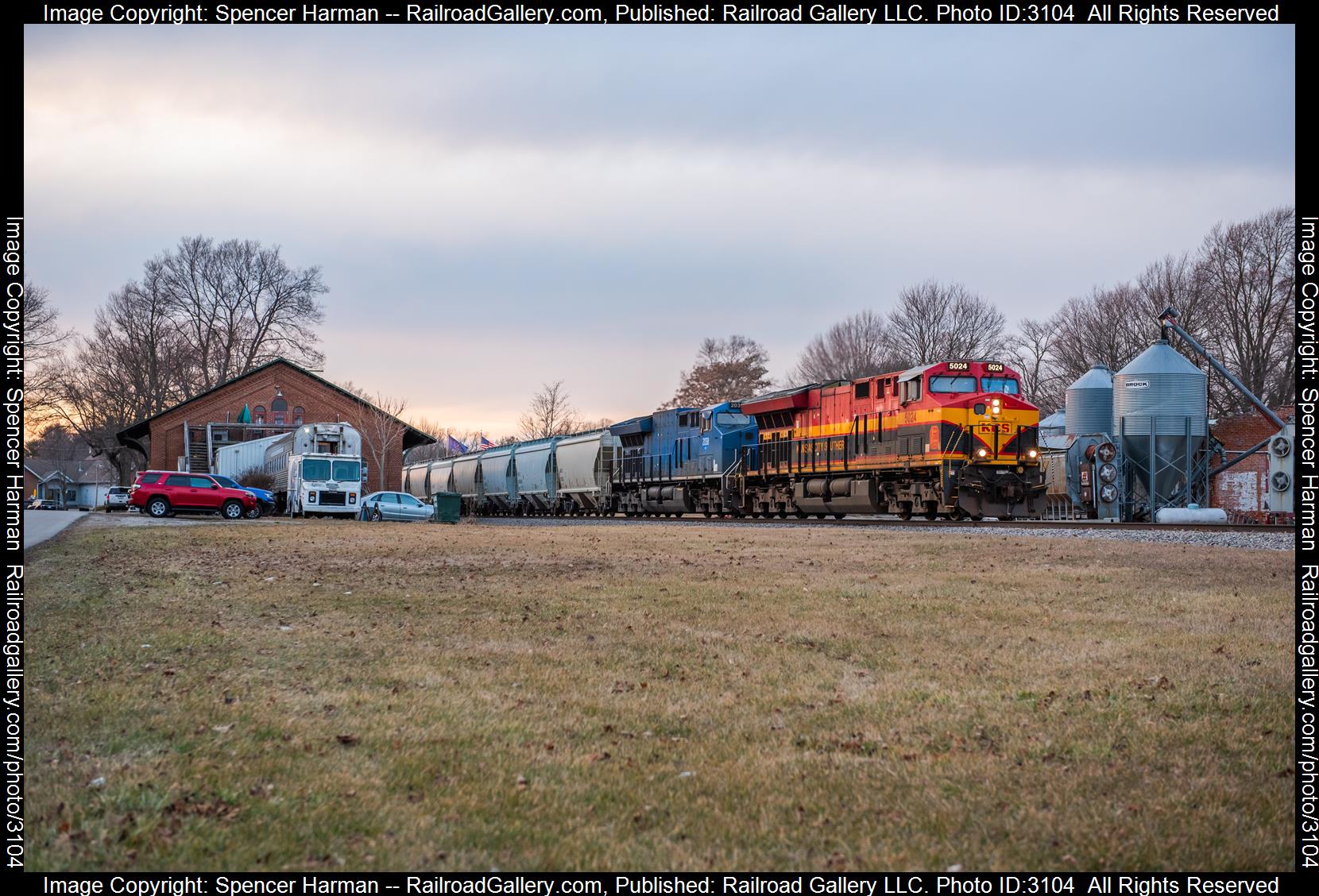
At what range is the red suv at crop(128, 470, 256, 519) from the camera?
3866 cm

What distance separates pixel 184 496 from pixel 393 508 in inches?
292

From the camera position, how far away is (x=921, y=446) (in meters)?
27.7

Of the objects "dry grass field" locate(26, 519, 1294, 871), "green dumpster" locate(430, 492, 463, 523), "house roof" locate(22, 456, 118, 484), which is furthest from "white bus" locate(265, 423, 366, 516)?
"house roof" locate(22, 456, 118, 484)

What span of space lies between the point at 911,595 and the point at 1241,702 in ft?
18.1

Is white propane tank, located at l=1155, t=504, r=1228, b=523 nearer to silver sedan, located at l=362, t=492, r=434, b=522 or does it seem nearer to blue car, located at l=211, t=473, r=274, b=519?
silver sedan, located at l=362, t=492, r=434, b=522

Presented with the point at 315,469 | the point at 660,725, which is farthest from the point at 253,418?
the point at 660,725

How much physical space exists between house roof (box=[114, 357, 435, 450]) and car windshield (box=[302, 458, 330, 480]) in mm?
21290

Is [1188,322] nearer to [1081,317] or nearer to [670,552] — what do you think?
[1081,317]

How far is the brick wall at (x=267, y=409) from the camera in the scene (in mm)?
60875

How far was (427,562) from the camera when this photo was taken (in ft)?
57.4

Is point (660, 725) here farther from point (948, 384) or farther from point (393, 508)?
point (393, 508)

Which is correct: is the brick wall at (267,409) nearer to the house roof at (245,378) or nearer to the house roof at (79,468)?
the house roof at (245,378)

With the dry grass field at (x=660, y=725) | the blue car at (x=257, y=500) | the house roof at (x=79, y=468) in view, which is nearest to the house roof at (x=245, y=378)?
the blue car at (x=257, y=500)
